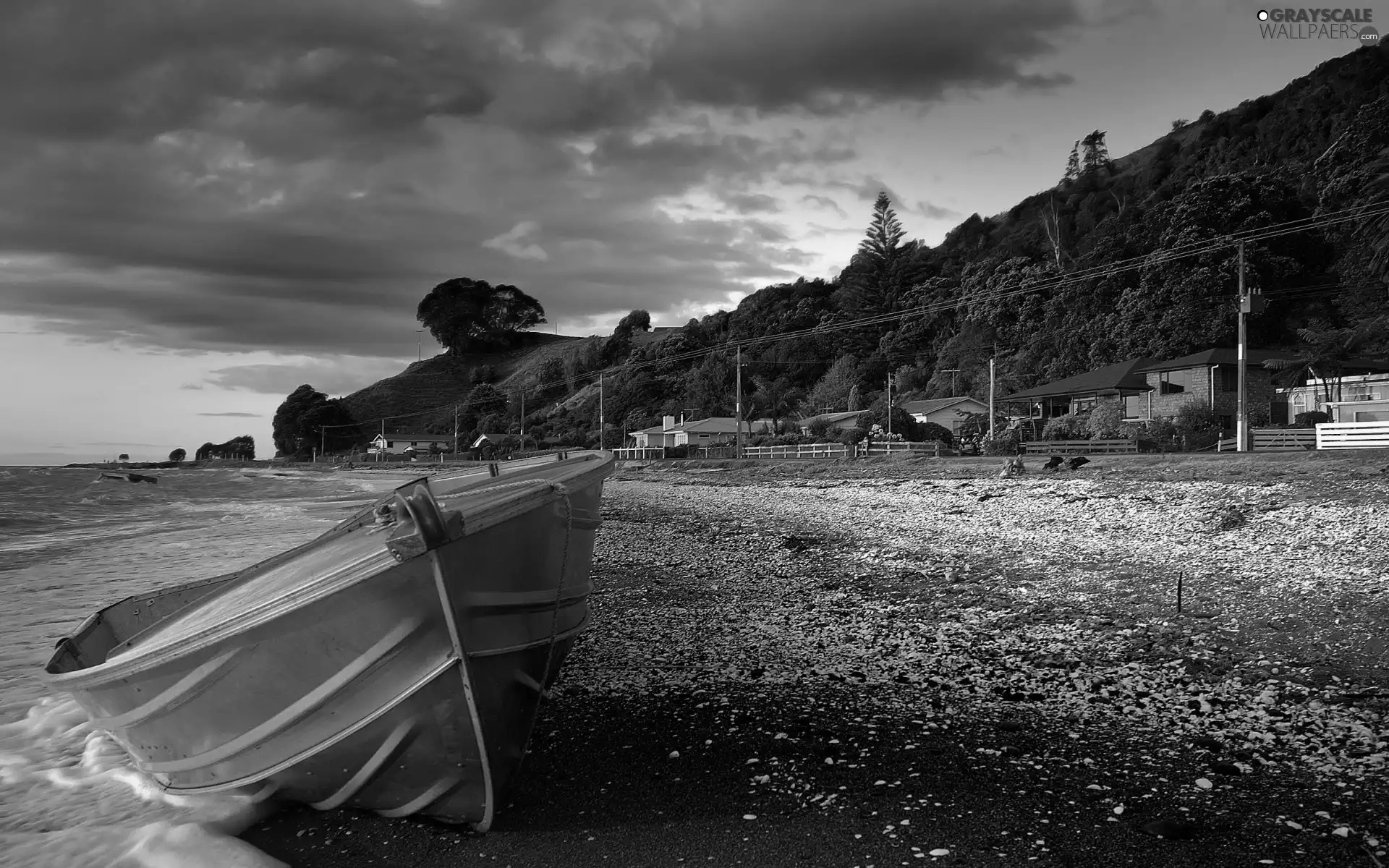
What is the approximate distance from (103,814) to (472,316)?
193 m

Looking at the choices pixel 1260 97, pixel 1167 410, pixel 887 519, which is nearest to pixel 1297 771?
pixel 887 519

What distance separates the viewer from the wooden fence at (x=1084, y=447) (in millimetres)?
30500

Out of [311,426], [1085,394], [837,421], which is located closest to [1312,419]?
[1085,394]

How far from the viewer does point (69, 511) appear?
31.3 m

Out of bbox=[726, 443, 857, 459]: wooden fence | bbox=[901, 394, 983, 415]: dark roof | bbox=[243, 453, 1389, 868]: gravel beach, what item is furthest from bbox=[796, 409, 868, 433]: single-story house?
bbox=[243, 453, 1389, 868]: gravel beach

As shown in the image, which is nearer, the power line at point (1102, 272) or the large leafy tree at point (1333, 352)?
the large leafy tree at point (1333, 352)

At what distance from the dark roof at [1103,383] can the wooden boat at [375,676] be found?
4515 centimetres

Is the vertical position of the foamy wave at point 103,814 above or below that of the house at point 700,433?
below

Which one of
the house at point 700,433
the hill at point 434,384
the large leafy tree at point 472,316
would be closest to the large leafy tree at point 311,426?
the hill at point 434,384

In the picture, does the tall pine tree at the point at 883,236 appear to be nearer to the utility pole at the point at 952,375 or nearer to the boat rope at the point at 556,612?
the utility pole at the point at 952,375

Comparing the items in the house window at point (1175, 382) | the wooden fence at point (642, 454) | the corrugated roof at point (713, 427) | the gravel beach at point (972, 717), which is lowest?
the gravel beach at point (972, 717)

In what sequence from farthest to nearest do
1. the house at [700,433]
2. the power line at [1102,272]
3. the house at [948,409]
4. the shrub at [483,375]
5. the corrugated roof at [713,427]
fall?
the shrub at [483,375] → the corrugated roof at [713,427] → the house at [700,433] → the house at [948,409] → the power line at [1102,272]

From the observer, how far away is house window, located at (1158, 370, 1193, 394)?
136 feet

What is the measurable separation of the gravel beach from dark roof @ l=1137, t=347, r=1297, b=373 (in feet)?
107
